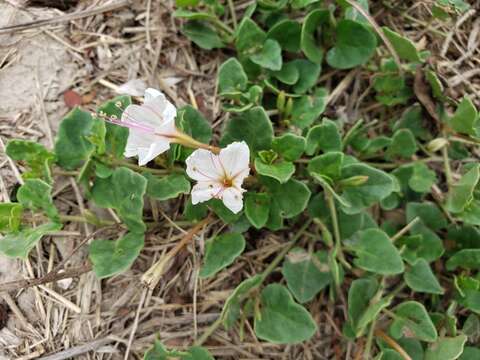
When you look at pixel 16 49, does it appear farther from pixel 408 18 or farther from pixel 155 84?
pixel 408 18

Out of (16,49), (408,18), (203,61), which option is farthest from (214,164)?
(408,18)

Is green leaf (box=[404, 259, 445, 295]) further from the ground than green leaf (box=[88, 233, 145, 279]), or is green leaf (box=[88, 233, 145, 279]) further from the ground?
A: green leaf (box=[88, 233, 145, 279])

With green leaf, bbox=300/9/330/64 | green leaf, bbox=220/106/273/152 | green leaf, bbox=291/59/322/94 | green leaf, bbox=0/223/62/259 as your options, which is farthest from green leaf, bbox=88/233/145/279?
green leaf, bbox=300/9/330/64

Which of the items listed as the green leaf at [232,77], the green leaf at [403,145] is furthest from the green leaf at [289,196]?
the green leaf at [403,145]

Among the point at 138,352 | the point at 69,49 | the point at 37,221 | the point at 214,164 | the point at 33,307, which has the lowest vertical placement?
the point at 138,352

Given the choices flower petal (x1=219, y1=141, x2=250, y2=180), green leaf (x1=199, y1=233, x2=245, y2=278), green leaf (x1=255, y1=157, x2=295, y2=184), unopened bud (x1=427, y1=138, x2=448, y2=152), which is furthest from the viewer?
unopened bud (x1=427, y1=138, x2=448, y2=152)

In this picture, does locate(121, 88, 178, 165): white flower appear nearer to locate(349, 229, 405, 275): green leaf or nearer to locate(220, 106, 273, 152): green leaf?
locate(220, 106, 273, 152): green leaf

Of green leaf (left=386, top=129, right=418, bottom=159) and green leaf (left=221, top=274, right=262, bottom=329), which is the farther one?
green leaf (left=386, top=129, right=418, bottom=159)
